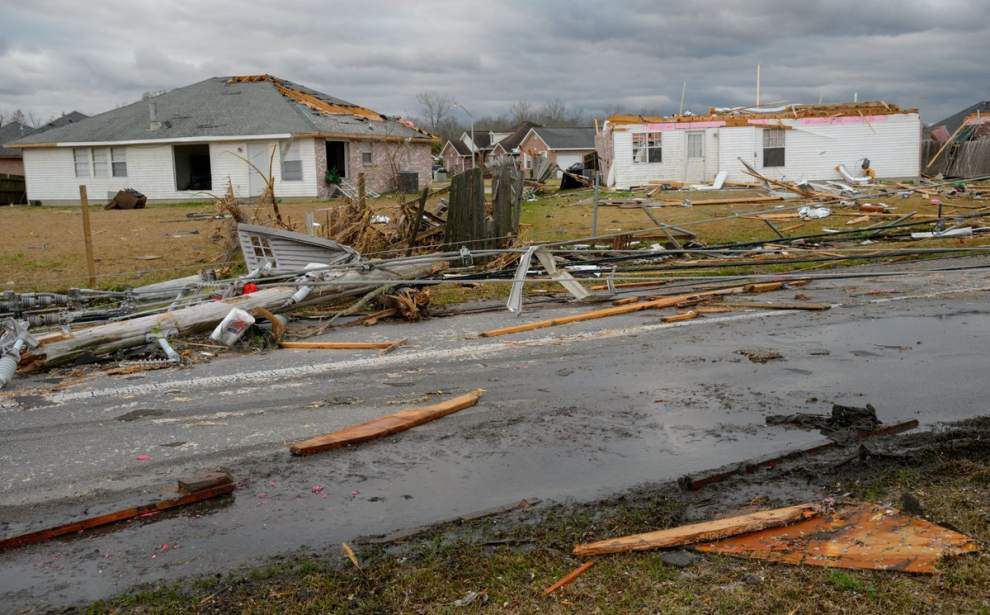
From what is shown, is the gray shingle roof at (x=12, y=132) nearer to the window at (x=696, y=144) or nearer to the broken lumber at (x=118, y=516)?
the window at (x=696, y=144)

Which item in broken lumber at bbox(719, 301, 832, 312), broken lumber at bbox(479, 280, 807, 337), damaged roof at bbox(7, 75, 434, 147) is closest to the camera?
broken lumber at bbox(479, 280, 807, 337)

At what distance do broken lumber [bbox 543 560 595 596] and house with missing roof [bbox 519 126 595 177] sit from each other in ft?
202

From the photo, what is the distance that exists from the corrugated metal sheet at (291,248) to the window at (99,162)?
27560 millimetres

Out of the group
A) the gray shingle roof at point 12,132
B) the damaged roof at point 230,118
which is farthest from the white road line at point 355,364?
the gray shingle roof at point 12,132

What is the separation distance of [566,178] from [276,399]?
33025 mm

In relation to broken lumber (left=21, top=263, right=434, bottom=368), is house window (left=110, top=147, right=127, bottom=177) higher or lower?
higher

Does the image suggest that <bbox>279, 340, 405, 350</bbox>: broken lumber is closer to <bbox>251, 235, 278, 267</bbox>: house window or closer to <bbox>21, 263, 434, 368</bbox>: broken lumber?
<bbox>21, 263, 434, 368</bbox>: broken lumber

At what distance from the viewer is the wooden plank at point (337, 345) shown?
8.91 meters

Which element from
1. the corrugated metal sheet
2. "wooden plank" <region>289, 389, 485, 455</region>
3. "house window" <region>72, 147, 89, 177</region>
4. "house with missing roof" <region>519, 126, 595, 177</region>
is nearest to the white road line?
"wooden plank" <region>289, 389, 485, 455</region>

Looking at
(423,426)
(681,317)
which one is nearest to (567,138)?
(681,317)

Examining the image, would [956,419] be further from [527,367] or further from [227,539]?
[227,539]

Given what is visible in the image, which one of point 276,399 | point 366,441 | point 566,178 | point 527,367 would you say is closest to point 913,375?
point 527,367

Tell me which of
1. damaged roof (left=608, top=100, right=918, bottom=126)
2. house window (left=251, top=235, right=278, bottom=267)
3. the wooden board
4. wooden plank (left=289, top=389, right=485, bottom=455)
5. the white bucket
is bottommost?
the wooden board

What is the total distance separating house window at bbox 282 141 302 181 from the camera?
3403 cm
